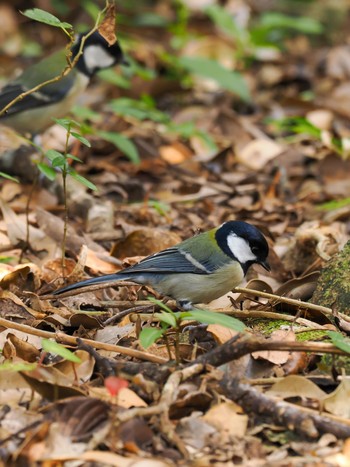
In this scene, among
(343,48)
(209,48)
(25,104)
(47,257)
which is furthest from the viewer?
(343,48)

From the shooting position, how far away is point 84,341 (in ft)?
10.7

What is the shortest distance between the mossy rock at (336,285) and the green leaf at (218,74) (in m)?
4.36

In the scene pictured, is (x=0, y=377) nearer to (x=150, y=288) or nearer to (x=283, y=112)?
(x=150, y=288)

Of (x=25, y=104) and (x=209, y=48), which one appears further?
(x=209, y=48)

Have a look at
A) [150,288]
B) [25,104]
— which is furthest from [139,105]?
[150,288]

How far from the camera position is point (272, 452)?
2646 millimetres

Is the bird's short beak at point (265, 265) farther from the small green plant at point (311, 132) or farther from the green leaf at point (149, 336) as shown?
the small green plant at point (311, 132)

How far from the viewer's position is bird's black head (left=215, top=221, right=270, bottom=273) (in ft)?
14.2

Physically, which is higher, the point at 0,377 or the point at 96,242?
the point at 0,377

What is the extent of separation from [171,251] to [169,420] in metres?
1.69

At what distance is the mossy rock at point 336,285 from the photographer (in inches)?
148

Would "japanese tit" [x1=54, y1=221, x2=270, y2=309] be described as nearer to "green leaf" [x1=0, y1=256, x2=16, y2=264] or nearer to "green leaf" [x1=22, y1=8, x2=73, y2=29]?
"green leaf" [x1=0, y1=256, x2=16, y2=264]

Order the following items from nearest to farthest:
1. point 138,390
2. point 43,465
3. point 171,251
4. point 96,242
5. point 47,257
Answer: point 43,465 < point 138,390 < point 171,251 < point 47,257 < point 96,242

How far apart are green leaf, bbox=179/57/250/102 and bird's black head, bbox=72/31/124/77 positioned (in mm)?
1262
